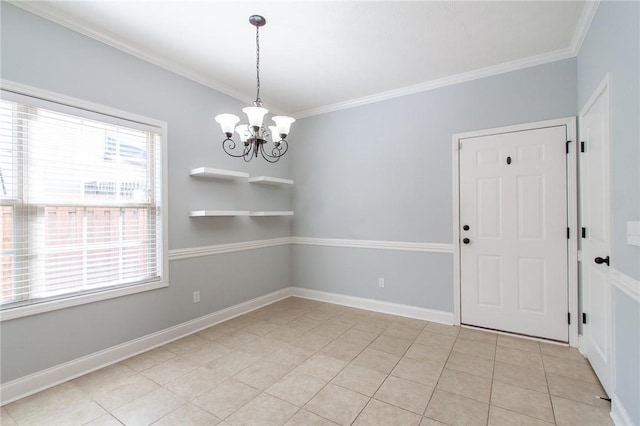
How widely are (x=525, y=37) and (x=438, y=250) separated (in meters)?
2.24

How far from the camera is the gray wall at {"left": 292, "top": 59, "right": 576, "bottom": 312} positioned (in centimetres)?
303

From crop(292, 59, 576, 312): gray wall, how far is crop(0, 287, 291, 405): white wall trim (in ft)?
5.16

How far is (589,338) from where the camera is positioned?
2465 mm

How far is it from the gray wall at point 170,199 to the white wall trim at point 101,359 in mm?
50

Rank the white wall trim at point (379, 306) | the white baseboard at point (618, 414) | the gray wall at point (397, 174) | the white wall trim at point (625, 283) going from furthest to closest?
the white wall trim at point (379, 306) < the gray wall at point (397, 174) < the white baseboard at point (618, 414) < the white wall trim at point (625, 283)

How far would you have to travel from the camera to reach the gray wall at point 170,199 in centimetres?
Answer: 211

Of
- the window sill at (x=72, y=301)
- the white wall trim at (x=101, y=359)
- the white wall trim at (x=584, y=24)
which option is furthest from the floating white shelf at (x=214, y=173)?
the white wall trim at (x=584, y=24)

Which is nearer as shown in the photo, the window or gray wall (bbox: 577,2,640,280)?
gray wall (bbox: 577,2,640,280)

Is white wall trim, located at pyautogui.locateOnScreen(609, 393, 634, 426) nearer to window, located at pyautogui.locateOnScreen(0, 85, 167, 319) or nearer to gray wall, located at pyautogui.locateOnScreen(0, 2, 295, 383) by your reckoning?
gray wall, located at pyautogui.locateOnScreen(0, 2, 295, 383)

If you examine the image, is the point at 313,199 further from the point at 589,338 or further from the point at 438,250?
the point at 589,338

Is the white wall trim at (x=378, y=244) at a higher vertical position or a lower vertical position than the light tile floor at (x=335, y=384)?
higher

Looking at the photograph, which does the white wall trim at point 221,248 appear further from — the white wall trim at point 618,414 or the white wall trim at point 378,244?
the white wall trim at point 618,414

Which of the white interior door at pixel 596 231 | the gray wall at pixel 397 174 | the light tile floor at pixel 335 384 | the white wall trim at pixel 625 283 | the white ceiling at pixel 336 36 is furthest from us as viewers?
the gray wall at pixel 397 174

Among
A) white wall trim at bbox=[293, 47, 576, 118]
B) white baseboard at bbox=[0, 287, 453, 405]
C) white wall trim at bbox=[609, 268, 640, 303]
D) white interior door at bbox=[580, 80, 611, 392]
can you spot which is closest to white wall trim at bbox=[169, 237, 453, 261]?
white baseboard at bbox=[0, 287, 453, 405]
